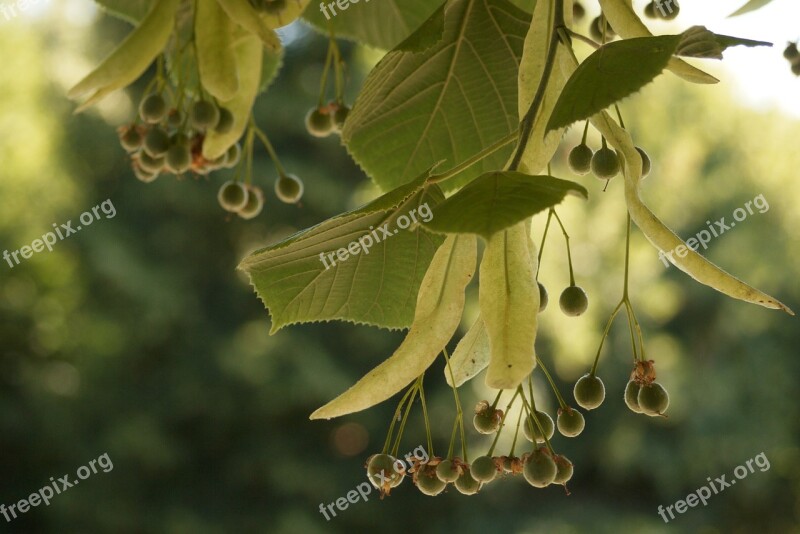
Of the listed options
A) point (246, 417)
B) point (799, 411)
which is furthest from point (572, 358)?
point (246, 417)

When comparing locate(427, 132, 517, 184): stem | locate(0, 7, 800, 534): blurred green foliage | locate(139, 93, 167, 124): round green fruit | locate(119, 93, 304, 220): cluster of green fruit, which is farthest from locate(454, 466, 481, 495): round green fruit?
locate(0, 7, 800, 534): blurred green foliage

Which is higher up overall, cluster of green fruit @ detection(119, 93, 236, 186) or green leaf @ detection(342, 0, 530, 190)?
cluster of green fruit @ detection(119, 93, 236, 186)

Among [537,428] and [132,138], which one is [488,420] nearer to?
[537,428]

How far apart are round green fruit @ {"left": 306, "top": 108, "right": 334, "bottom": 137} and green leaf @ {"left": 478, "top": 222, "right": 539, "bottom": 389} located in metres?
0.51

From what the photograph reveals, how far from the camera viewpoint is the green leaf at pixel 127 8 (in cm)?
108

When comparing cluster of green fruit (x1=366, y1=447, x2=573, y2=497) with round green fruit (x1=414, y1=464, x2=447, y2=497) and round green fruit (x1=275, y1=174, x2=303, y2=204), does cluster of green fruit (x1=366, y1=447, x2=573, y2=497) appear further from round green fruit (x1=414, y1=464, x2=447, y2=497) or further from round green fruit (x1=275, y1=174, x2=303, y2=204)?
round green fruit (x1=275, y1=174, x2=303, y2=204)

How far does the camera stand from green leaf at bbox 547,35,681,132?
515mm

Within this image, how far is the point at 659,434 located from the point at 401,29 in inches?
305

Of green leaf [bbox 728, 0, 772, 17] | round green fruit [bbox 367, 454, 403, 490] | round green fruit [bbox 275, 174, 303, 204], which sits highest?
green leaf [bbox 728, 0, 772, 17]

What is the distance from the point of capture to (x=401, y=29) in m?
1.06

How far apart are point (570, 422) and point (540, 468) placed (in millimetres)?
92

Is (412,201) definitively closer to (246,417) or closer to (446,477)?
(446,477)

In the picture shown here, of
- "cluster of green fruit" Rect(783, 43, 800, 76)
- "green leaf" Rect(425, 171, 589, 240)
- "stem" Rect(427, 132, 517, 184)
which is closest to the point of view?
"green leaf" Rect(425, 171, 589, 240)

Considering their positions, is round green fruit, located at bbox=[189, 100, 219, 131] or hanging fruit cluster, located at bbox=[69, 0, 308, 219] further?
round green fruit, located at bbox=[189, 100, 219, 131]
